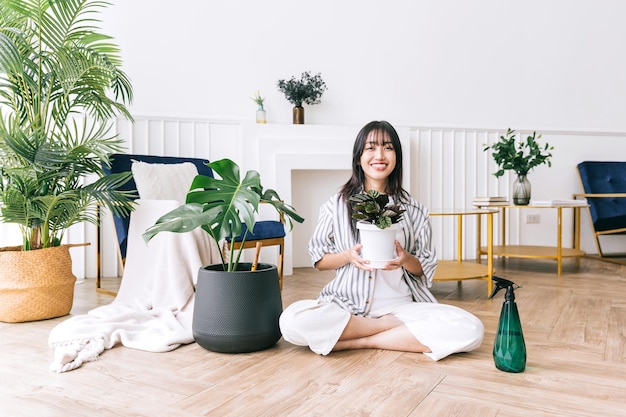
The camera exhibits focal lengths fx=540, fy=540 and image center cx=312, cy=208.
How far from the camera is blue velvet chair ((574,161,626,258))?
4254 mm

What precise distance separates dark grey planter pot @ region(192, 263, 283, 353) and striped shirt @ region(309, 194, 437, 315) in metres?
A: 0.23

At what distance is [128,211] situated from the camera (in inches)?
112

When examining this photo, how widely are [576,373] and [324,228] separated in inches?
38.2

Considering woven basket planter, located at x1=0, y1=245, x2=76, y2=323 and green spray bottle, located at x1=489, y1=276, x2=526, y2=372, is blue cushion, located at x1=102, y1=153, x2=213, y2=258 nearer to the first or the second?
woven basket planter, located at x1=0, y1=245, x2=76, y2=323

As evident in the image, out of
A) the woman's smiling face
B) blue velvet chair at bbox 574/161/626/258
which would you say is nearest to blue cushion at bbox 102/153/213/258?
the woman's smiling face

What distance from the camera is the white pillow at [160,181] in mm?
3016

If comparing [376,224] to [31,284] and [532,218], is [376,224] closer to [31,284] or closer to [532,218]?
[31,284]

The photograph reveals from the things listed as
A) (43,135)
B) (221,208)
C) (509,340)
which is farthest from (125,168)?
(509,340)

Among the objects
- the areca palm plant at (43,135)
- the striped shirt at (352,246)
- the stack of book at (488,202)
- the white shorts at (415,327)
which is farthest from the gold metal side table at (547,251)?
the areca palm plant at (43,135)

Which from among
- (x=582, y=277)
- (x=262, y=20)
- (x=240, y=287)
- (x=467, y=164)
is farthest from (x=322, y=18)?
(x=240, y=287)

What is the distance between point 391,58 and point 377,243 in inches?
119

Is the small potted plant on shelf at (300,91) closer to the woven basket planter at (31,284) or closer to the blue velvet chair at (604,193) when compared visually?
the woven basket planter at (31,284)

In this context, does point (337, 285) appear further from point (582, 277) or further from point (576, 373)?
point (582, 277)

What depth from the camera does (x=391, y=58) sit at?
4426 mm
